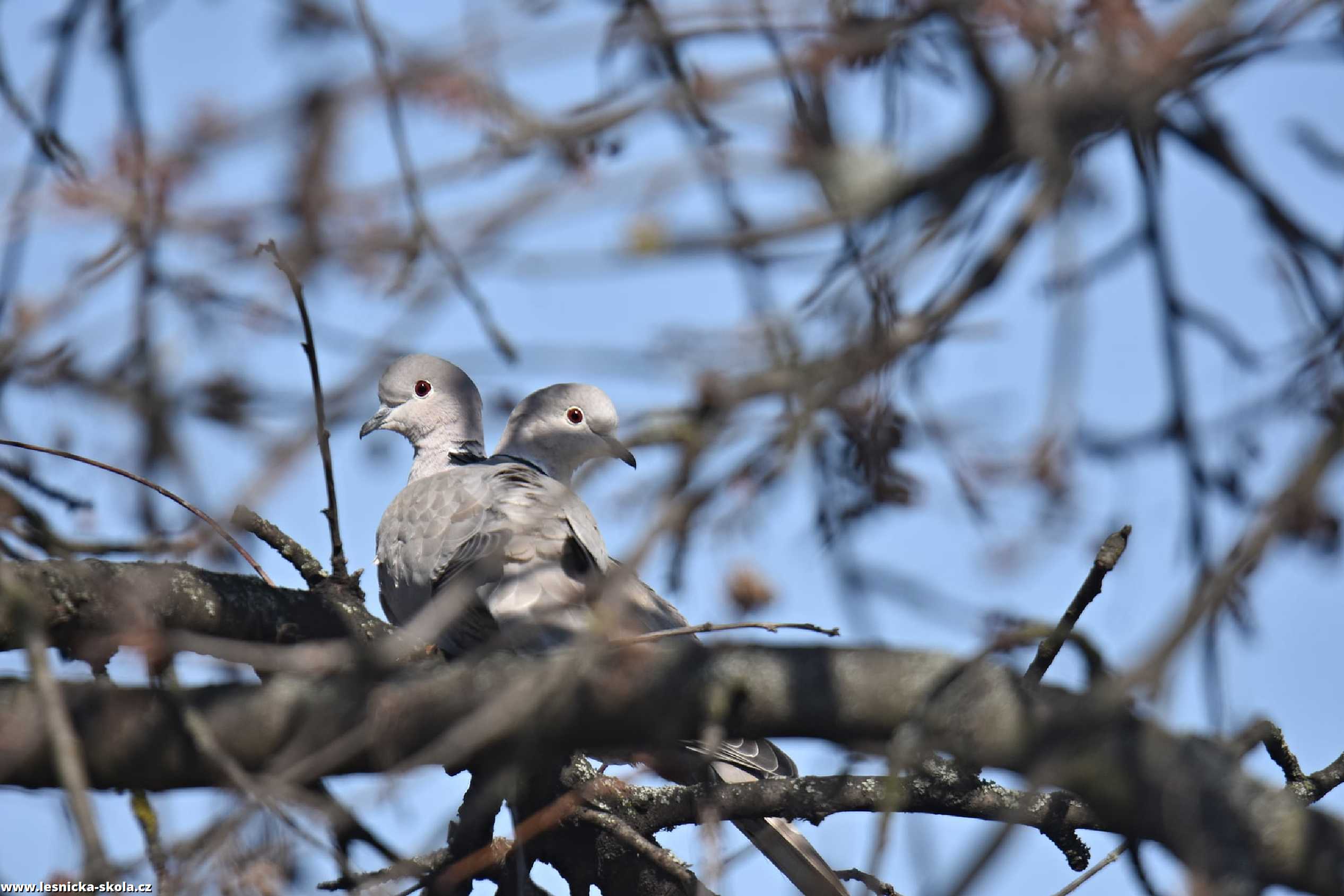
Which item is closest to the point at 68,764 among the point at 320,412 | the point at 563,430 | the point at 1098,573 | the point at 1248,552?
the point at 320,412

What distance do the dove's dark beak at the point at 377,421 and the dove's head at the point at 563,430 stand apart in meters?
0.47

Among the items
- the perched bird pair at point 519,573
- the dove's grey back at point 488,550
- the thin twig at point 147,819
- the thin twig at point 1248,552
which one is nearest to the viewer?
the thin twig at point 1248,552

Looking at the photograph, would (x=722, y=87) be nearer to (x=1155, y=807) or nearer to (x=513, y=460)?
(x=1155, y=807)

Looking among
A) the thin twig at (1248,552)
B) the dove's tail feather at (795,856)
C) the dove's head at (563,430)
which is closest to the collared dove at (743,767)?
the dove's tail feather at (795,856)

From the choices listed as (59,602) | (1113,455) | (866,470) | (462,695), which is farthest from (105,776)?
(1113,455)

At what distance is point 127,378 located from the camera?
228 centimetres

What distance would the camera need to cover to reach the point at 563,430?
5.28 metres

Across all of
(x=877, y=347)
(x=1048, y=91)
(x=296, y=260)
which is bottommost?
(x=877, y=347)

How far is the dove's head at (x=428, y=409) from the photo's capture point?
207 inches

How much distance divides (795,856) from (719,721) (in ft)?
3.21

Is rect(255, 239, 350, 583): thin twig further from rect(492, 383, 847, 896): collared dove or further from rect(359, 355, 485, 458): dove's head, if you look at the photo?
rect(359, 355, 485, 458): dove's head

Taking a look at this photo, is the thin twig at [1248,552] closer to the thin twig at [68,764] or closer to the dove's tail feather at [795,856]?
the thin twig at [68,764]

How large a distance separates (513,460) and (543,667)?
3062 mm

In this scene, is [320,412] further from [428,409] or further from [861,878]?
[428,409]
